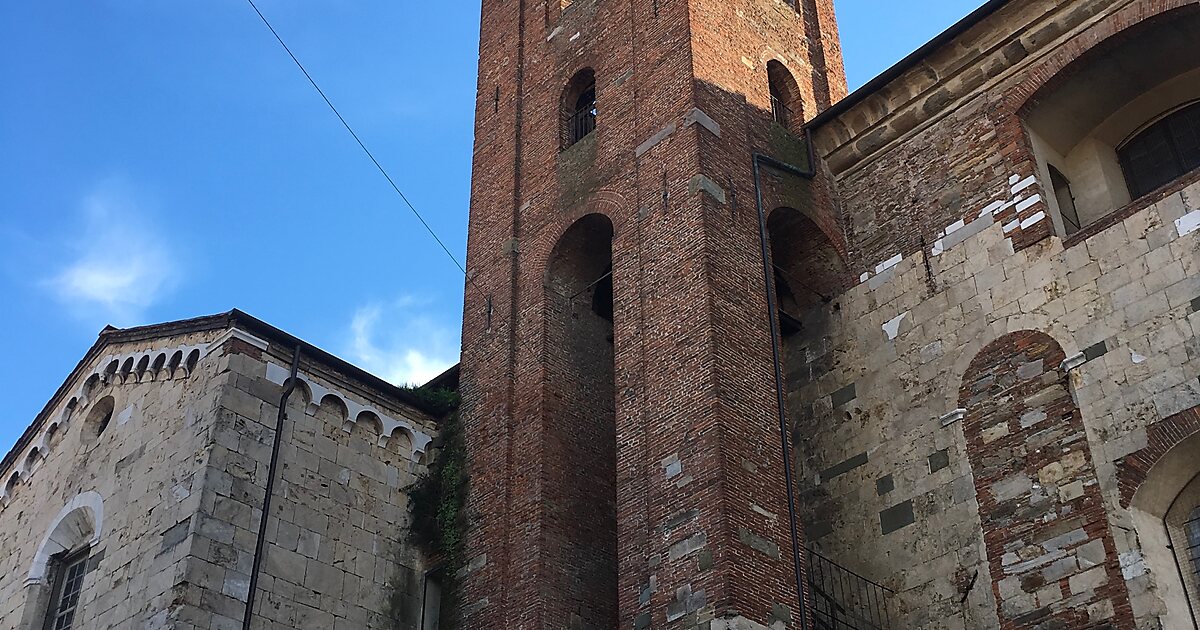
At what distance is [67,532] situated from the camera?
1553cm

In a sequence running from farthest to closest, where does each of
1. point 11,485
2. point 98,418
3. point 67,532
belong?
point 11,485, point 98,418, point 67,532

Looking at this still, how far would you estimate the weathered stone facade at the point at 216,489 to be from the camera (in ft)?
43.9

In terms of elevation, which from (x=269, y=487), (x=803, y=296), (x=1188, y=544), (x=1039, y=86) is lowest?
(x=1188, y=544)

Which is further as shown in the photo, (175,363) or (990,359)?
(175,363)

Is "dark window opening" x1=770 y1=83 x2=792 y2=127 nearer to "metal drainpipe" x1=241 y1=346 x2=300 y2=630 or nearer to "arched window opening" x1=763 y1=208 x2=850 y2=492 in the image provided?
"arched window opening" x1=763 y1=208 x2=850 y2=492

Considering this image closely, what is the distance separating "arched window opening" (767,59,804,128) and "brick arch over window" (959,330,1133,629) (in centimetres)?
581

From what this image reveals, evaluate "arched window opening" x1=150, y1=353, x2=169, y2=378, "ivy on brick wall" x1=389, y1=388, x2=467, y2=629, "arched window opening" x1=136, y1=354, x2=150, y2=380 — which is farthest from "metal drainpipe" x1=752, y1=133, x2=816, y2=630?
"arched window opening" x1=136, y1=354, x2=150, y2=380

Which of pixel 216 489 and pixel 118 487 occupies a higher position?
pixel 118 487

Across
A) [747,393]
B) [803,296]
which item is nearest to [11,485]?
[747,393]

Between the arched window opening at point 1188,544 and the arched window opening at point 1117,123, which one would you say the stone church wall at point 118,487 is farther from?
the arched window opening at point 1117,123

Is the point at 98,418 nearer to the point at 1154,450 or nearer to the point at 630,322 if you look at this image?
the point at 630,322

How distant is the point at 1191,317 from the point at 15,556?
47.7 feet

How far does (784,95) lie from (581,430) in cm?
619

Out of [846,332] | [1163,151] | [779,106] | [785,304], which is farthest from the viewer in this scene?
[779,106]
